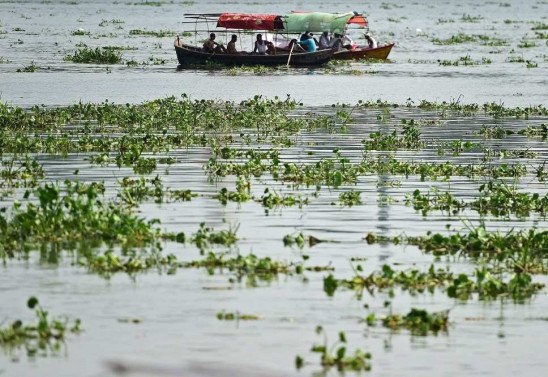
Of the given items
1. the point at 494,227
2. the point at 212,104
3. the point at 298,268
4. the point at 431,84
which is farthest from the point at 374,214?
the point at 431,84

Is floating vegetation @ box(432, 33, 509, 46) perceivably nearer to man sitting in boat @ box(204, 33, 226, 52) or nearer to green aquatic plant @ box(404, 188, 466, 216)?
man sitting in boat @ box(204, 33, 226, 52)

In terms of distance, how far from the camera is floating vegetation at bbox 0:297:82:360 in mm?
10562

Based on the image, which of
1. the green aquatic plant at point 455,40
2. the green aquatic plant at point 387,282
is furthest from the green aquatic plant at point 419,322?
the green aquatic plant at point 455,40

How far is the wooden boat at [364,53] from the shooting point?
183 feet

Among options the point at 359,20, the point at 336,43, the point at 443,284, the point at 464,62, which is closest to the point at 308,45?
the point at 336,43

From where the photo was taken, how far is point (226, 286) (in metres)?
13.0

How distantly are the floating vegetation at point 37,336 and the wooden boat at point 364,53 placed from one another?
147 ft

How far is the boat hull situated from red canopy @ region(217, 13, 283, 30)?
1328 millimetres

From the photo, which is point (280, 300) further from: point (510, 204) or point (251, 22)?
point (251, 22)

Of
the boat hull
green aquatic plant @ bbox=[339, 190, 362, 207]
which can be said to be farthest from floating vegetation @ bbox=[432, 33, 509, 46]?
green aquatic plant @ bbox=[339, 190, 362, 207]

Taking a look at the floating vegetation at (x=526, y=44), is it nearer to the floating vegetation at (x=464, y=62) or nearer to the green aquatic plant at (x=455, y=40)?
the green aquatic plant at (x=455, y=40)

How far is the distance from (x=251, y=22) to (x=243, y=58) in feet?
6.94

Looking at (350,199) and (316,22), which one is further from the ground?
(316,22)

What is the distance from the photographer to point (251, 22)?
177 feet
